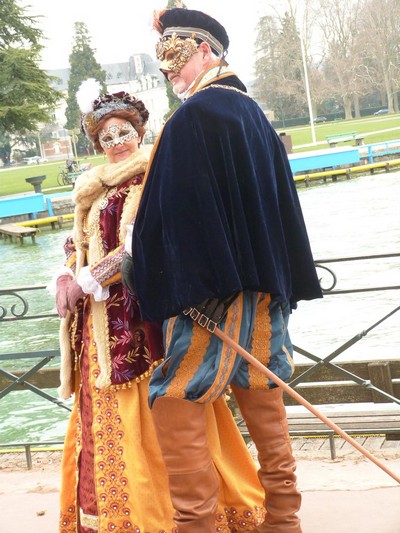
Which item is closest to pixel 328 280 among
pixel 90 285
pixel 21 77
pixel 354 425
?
pixel 354 425

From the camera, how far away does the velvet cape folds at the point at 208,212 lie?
7.96 feet

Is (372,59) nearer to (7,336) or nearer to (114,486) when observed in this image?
(7,336)

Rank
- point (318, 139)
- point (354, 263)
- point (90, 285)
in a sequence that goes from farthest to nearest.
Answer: point (318, 139) → point (354, 263) → point (90, 285)

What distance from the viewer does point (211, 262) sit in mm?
2434

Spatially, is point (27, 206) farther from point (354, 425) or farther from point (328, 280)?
point (354, 425)

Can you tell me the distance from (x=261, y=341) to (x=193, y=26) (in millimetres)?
882

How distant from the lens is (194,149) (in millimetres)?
2426

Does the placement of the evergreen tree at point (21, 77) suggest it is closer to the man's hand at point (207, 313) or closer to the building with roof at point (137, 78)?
the man's hand at point (207, 313)

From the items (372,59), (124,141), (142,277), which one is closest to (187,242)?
(142,277)

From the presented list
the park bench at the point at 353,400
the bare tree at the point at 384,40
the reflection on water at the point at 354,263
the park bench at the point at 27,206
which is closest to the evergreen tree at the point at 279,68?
the bare tree at the point at 384,40

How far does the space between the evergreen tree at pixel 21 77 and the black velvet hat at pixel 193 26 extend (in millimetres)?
37611

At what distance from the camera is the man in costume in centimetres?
243

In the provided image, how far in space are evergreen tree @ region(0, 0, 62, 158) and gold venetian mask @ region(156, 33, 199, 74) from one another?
3764 cm

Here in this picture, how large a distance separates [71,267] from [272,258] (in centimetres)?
83
